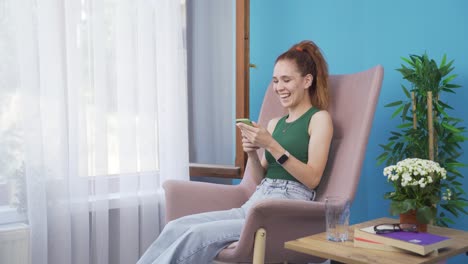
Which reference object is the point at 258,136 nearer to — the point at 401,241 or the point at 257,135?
the point at 257,135

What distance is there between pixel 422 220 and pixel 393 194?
0.13 meters

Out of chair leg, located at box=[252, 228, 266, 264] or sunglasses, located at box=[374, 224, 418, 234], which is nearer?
sunglasses, located at box=[374, 224, 418, 234]

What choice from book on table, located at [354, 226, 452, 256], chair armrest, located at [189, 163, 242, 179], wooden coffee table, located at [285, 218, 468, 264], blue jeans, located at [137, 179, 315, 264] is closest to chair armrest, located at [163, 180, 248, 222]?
blue jeans, located at [137, 179, 315, 264]

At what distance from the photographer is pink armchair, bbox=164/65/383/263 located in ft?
6.08

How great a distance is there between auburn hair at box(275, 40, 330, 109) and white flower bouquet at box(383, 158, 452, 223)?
1.85 ft

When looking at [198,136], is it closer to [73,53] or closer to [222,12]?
[222,12]

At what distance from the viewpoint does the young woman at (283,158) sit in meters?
1.92

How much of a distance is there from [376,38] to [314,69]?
45cm

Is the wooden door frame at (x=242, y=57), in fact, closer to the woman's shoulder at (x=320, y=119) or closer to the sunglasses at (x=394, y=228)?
the woman's shoulder at (x=320, y=119)

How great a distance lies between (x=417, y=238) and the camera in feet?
5.32

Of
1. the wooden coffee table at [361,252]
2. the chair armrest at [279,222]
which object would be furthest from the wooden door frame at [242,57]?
the wooden coffee table at [361,252]

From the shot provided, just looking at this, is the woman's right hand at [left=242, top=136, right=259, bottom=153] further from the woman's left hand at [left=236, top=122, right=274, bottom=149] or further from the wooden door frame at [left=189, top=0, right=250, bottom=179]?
the wooden door frame at [left=189, top=0, right=250, bottom=179]

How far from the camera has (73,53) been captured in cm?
252

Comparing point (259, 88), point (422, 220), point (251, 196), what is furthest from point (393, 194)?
point (259, 88)
